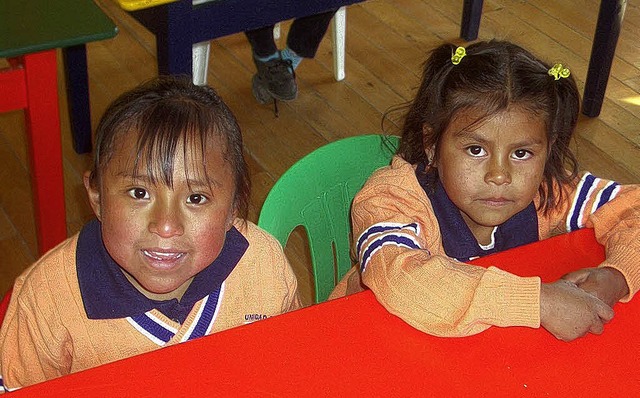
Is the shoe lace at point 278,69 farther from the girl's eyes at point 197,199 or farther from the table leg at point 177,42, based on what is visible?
the girl's eyes at point 197,199

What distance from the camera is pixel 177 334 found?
129cm

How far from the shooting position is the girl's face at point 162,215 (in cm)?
119

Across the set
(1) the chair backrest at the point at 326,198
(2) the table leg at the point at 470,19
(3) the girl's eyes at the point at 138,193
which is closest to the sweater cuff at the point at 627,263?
Result: (1) the chair backrest at the point at 326,198

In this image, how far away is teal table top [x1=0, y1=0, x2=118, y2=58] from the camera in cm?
178

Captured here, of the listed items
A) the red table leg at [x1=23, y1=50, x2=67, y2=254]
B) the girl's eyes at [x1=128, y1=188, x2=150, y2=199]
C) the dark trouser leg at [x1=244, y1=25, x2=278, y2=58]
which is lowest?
the dark trouser leg at [x1=244, y1=25, x2=278, y2=58]

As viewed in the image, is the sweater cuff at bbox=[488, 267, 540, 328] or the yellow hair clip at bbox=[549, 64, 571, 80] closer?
the sweater cuff at bbox=[488, 267, 540, 328]

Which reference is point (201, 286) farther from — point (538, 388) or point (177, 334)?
point (538, 388)

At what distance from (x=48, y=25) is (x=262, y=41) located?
4.29ft

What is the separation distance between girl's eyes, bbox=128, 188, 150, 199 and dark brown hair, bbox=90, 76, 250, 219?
3cm

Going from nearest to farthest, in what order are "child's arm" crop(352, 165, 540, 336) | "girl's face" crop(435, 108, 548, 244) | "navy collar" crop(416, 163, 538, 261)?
"child's arm" crop(352, 165, 540, 336) < "girl's face" crop(435, 108, 548, 244) < "navy collar" crop(416, 163, 538, 261)

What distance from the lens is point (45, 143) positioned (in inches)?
78.7

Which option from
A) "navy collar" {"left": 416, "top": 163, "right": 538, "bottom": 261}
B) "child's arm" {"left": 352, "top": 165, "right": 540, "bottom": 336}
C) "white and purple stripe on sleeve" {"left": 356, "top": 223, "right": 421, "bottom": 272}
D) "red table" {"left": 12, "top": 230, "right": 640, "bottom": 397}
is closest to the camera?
"red table" {"left": 12, "top": 230, "right": 640, "bottom": 397}

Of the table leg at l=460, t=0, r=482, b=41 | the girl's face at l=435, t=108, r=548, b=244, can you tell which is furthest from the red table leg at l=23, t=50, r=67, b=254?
the table leg at l=460, t=0, r=482, b=41

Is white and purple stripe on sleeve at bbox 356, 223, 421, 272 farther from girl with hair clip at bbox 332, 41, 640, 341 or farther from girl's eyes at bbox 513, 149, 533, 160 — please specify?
girl's eyes at bbox 513, 149, 533, 160
